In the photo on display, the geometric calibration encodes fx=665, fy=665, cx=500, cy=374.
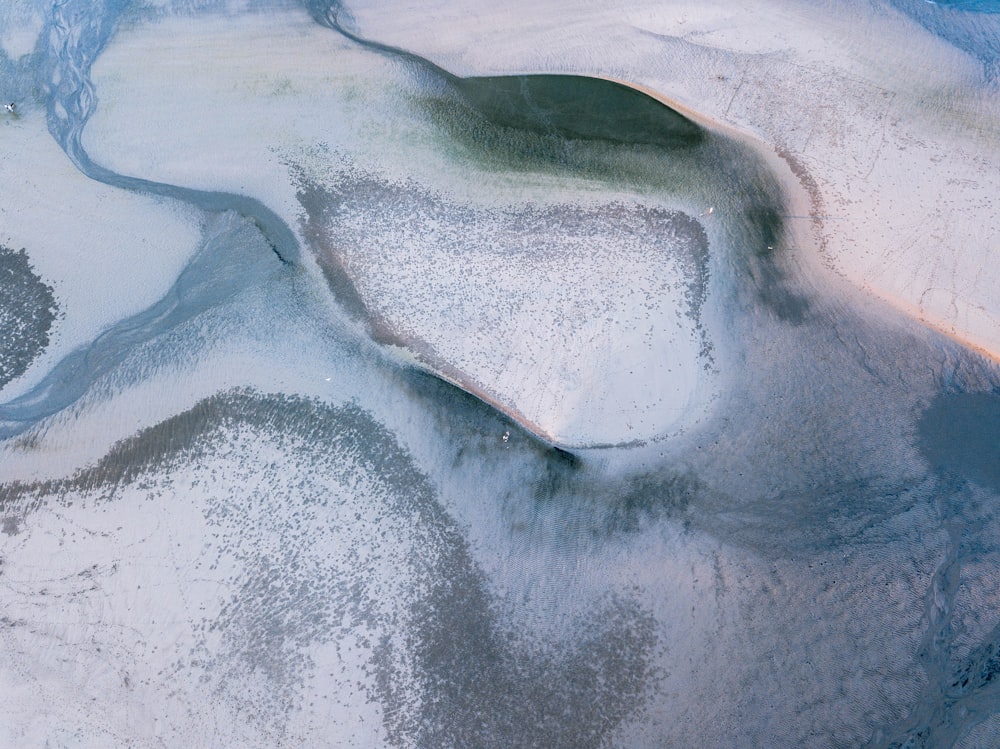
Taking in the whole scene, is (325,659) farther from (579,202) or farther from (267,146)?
(267,146)

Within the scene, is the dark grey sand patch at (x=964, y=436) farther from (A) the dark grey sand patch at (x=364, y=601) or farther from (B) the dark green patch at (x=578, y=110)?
(B) the dark green patch at (x=578, y=110)

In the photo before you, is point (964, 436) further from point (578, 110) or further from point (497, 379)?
point (578, 110)

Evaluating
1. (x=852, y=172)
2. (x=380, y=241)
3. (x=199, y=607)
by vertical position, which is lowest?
(x=199, y=607)

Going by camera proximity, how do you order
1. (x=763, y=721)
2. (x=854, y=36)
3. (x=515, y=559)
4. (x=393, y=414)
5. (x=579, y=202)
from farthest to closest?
(x=854, y=36) → (x=579, y=202) → (x=393, y=414) → (x=515, y=559) → (x=763, y=721)

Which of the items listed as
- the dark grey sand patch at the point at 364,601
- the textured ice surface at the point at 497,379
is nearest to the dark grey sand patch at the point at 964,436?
the textured ice surface at the point at 497,379

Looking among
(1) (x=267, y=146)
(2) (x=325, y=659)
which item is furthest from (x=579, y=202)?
(2) (x=325, y=659)

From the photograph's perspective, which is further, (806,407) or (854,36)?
(854,36)
